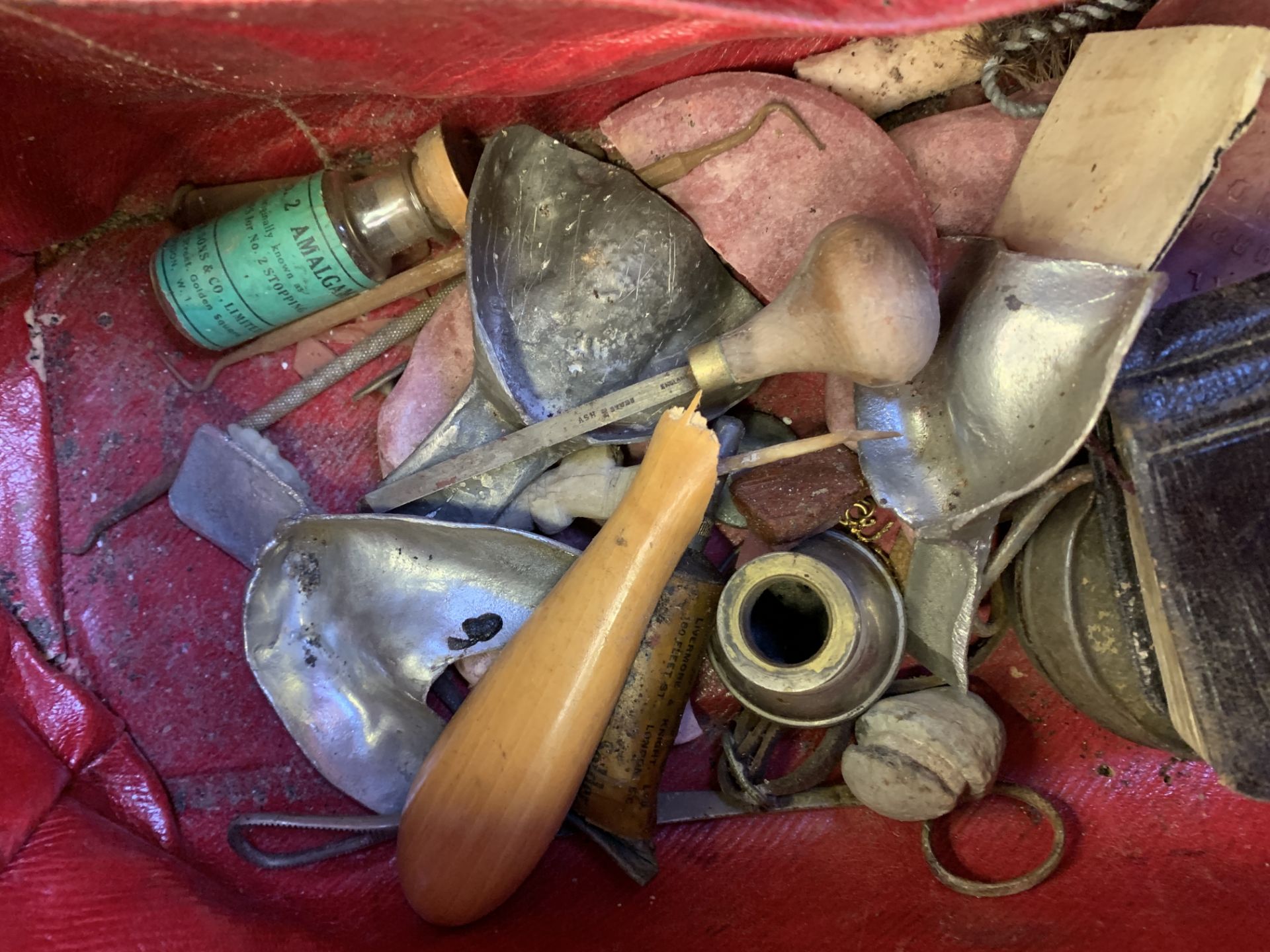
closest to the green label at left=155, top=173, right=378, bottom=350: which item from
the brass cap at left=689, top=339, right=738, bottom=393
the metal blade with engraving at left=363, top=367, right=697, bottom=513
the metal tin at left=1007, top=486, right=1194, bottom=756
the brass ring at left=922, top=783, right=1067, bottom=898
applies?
the metal blade with engraving at left=363, top=367, right=697, bottom=513

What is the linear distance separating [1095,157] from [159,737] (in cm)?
109

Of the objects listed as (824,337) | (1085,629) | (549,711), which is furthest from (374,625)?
(1085,629)

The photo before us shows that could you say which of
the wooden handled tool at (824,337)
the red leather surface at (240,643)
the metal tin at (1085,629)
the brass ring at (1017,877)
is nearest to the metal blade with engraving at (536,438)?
the wooden handled tool at (824,337)

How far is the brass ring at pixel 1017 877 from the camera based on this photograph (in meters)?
0.91

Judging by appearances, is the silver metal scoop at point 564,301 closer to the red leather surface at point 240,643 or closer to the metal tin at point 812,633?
the red leather surface at point 240,643

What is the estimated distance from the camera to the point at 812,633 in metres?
1.03

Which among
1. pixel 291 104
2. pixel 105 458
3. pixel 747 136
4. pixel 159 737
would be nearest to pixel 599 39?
pixel 747 136

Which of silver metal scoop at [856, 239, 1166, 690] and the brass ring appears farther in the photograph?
the brass ring

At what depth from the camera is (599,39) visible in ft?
2.33

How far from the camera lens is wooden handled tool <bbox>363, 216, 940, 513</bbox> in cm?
73

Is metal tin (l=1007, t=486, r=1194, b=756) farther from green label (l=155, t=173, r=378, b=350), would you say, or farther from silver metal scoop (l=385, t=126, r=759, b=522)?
green label (l=155, t=173, r=378, b=350)

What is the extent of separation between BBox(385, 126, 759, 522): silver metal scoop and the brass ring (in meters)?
0.52

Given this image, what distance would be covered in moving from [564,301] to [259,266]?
0.32 meters

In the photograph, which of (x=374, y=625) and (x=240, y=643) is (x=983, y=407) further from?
(x=240, y=643)
